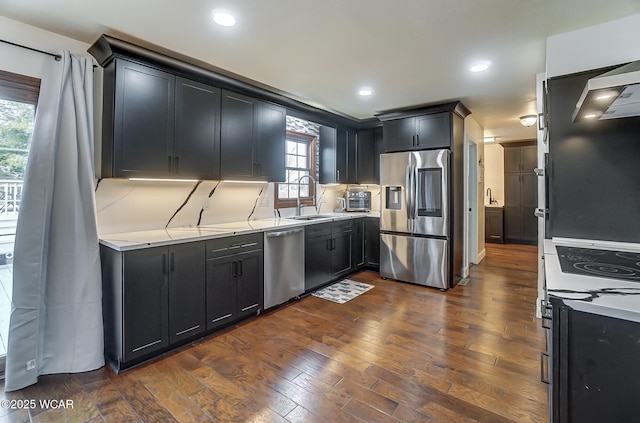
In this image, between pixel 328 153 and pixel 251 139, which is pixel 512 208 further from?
pixel 251 139

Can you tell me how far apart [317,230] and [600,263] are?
2.75 m

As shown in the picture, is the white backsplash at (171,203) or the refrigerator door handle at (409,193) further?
the refrigerator door handle at (409,193)

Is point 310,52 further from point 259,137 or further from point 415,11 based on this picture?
point 259,137

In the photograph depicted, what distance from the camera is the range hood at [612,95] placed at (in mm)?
1370

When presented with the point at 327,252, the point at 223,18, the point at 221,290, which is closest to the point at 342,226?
the point at 327,252

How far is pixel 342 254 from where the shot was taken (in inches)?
174

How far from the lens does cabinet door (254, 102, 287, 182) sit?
3.44 meters

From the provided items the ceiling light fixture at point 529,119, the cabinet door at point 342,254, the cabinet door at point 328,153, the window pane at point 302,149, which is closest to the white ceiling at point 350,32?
the window pane at point 302,149

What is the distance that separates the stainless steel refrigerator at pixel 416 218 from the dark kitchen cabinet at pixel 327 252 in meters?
0.50

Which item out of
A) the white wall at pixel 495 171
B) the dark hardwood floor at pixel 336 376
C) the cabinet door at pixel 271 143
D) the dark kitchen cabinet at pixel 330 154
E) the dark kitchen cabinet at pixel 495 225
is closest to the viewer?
the dark hardwood floor at pixel 336 376

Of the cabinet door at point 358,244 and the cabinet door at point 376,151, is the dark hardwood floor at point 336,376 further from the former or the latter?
the cabinet door at point 376,151

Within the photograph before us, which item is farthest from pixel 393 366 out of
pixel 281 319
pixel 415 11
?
pixel 415 11

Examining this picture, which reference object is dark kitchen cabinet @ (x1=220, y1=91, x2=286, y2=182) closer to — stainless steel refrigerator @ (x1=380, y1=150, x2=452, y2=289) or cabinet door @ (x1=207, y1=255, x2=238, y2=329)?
cabinet door @ (x1=207, y1=255, x2=238, y2=329)

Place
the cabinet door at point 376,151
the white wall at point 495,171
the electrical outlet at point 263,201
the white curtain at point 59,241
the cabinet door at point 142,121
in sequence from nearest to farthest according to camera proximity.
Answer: the white curtain at point 59,241 < the cabinet door at point 142,121 < the electrical outlet at point 263,201 < the cabinet door at point 376,151 < the white wall at point 495,171
